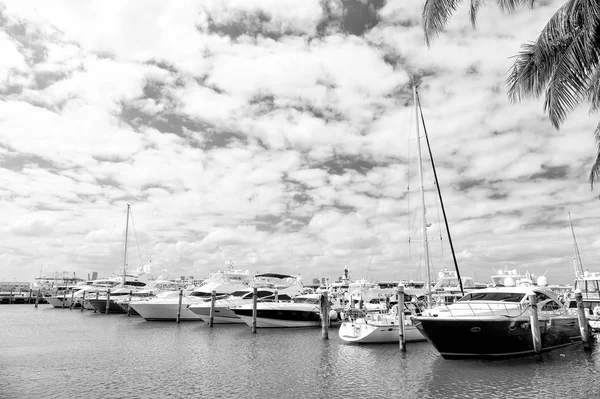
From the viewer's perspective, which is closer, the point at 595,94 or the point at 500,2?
the point at 500,2

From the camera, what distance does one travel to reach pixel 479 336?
60.6 ft

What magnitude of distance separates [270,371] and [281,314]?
1599 centimetres

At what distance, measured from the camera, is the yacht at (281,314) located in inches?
1323

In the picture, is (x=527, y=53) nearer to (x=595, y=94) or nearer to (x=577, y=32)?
(x=577, y=32)

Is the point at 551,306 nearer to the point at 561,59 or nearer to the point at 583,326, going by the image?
the point at 583,326

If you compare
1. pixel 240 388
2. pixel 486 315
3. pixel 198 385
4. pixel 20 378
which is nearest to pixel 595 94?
pixel 486 315

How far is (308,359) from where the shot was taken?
20781mm

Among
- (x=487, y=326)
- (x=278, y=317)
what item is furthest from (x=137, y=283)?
(x=487, y=326)

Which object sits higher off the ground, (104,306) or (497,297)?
(497,297)

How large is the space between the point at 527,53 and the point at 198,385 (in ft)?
50.5

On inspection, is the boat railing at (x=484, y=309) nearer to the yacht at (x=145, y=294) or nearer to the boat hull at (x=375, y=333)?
the boat hull at (x=375, y=333)

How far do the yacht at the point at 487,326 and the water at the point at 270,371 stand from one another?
0.62 metres

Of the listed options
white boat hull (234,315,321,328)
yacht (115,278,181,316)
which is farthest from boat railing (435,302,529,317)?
yacht (115,278,181,316)

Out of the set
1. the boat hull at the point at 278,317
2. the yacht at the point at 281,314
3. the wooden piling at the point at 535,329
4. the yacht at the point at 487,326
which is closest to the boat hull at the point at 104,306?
the yacht at the point at 281,314
